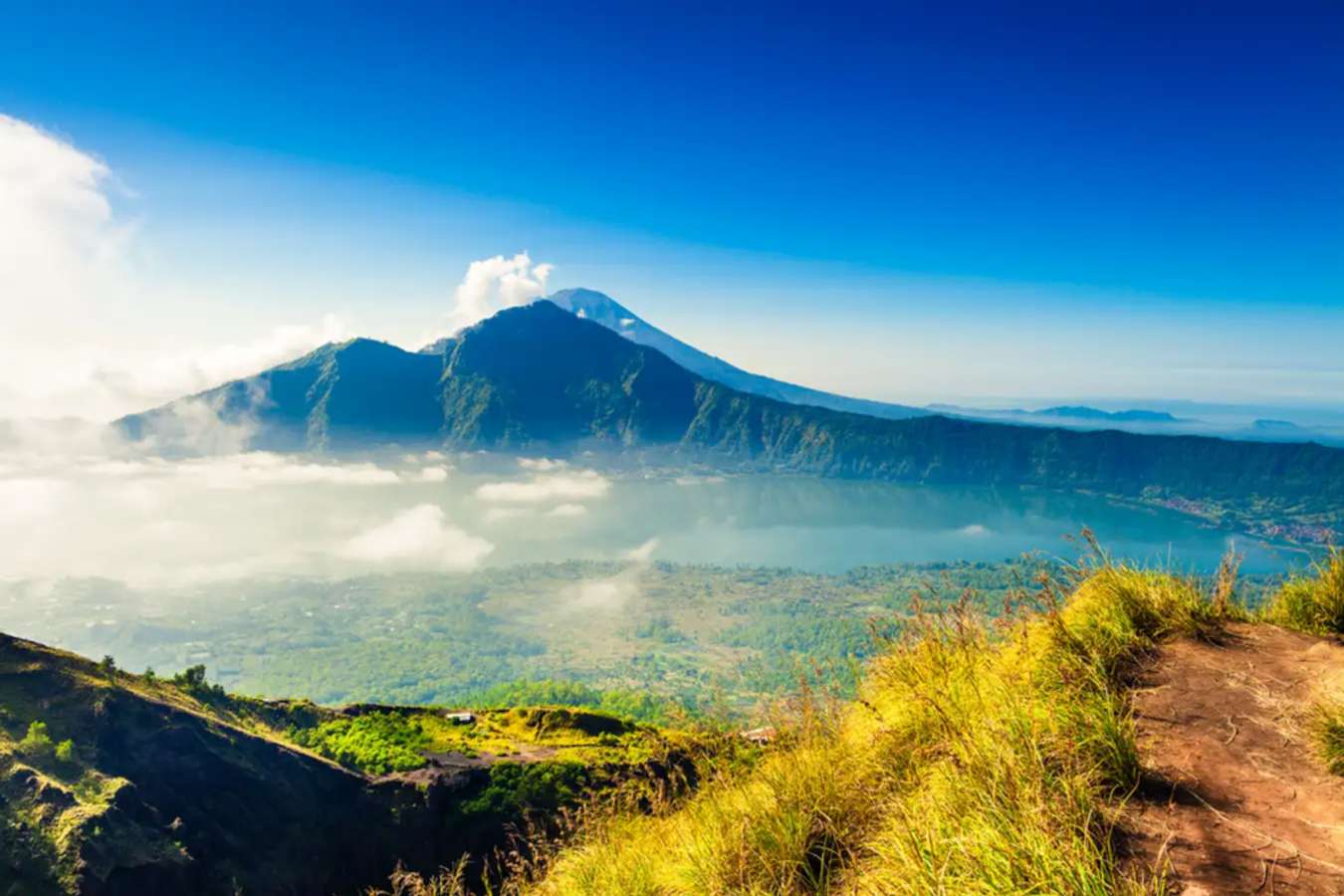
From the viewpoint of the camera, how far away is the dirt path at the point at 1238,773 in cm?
301

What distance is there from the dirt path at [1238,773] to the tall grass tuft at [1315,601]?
24.2 inches

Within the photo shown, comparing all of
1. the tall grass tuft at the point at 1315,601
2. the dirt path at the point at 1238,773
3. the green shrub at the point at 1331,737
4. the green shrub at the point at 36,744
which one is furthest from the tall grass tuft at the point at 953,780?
the green shrub at the point at 36,744

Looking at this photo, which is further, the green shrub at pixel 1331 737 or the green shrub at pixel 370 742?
the green shrub at pixel 370 742

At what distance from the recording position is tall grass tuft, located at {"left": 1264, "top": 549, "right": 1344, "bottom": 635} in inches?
235

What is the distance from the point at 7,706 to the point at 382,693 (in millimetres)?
174761

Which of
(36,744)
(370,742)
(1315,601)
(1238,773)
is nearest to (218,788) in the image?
(36,744)

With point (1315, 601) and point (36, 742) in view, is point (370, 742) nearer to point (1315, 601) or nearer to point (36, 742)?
point (36, 742)

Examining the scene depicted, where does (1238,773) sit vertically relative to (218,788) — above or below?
above

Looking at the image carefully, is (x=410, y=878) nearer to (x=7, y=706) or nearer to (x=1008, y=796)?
(x=1008, y=796)

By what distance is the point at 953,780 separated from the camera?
11.6 feet

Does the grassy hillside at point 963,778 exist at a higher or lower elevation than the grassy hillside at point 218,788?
higher

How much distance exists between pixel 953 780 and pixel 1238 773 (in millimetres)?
1900

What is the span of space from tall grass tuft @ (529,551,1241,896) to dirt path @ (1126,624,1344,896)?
0.74ft

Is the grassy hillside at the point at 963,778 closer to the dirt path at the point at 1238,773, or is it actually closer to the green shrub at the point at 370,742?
the dirt path at the point at 1238,773
